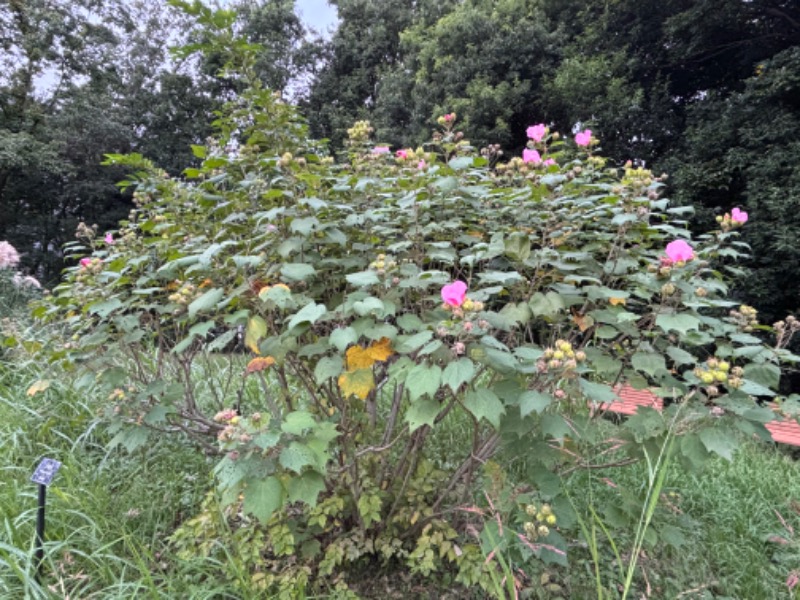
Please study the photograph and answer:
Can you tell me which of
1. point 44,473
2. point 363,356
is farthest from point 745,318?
point 44,473

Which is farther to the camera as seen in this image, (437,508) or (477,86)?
(477,86)

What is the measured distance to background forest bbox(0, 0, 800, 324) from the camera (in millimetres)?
5688

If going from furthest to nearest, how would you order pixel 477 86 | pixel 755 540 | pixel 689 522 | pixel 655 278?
pixel 477 86
pixel 755 540
pixel 689 522
pixel 655 278

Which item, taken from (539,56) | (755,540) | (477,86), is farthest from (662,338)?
(539,56)

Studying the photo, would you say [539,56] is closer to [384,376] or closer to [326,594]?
[384,376]

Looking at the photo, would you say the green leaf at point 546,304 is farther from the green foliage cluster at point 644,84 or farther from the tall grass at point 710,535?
the green foliage cluster at point 644,84

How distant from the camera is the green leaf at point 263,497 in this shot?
3.25 feet

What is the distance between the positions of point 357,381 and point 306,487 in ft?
0.86

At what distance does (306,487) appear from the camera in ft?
3.50

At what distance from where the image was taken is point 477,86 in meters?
7.11

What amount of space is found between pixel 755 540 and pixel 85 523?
8.66 feet

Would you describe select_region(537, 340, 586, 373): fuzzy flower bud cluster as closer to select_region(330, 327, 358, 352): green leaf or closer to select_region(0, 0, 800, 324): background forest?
select_region(330, 327, 358, 352): green leaf

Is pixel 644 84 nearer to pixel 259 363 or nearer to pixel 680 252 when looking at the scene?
pixel 680 252

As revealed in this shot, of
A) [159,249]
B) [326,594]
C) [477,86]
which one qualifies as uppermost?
[477,86]
